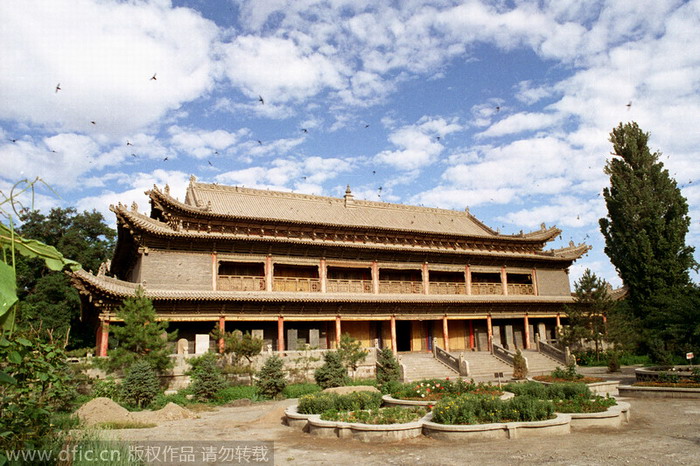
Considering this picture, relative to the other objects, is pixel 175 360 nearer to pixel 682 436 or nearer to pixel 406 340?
pixel 406 340

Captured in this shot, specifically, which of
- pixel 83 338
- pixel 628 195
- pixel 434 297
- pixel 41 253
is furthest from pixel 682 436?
pixel 83 338

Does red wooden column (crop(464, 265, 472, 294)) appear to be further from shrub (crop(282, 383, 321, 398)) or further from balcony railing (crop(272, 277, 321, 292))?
shrub (crop(282, 383, 321, 398))

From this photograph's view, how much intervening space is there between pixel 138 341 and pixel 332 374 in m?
7.20

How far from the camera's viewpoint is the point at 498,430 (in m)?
10.1

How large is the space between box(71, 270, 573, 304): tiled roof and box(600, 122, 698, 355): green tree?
4.88 metres

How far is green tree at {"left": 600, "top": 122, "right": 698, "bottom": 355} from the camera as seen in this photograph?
3114 cm

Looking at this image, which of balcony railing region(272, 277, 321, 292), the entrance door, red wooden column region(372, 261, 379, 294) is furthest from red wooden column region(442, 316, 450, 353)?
balcony railing region(272, 277, 321, 292)

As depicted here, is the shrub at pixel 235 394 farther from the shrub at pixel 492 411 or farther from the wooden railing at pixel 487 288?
the wooden railing at pixel 487 288

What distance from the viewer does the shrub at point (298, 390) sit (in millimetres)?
18750

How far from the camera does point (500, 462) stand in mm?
8172

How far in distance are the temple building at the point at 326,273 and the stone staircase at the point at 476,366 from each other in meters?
1.61

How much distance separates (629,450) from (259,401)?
12.4 m

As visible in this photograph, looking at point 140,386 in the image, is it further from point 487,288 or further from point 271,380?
point 487,288

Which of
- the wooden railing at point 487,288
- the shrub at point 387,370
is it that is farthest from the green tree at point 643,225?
the shrub at point 387,370
